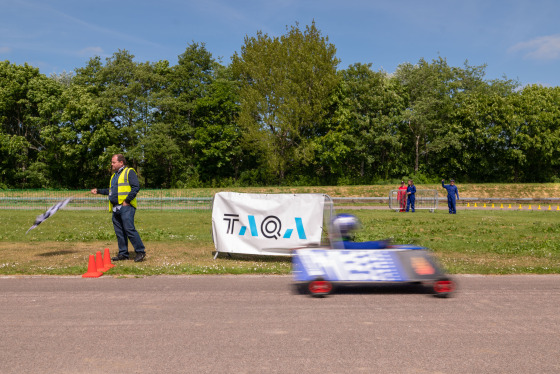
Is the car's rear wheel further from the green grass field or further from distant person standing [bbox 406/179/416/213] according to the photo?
distant person standing [bbox 406/179/416/213]

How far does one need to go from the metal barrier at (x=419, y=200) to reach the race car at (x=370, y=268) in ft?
70.6

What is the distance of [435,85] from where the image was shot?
201ft

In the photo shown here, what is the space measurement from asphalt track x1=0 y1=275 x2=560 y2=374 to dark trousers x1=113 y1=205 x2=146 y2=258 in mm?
2056

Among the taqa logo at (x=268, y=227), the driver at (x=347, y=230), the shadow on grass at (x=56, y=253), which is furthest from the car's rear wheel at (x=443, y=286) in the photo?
the shadow on grass at (x=56, y=253)

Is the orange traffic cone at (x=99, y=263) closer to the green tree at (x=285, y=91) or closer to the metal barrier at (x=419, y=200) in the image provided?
the metal barrier at (x=419, y=200)

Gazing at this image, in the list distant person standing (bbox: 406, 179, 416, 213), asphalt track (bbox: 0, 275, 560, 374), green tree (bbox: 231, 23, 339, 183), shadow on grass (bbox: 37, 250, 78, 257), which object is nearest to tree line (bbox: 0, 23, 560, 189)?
green tree (bbox: 231, 23, 339, 183)

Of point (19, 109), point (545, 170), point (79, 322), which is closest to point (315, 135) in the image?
point (545, 170)

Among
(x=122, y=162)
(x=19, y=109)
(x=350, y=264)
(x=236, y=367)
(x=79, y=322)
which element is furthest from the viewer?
(x=19, y=109)

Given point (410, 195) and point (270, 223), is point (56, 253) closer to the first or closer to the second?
point (270, 223)

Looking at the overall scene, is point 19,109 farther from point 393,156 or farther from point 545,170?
point 545,170

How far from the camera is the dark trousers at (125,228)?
1009cm

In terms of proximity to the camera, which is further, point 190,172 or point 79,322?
point 190,172

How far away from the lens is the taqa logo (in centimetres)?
1033

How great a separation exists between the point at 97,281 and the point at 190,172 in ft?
177
